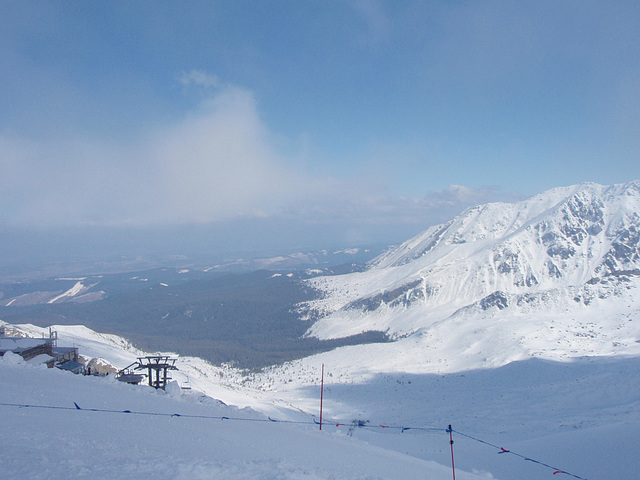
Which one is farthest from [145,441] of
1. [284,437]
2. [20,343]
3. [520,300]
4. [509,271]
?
[509,271]

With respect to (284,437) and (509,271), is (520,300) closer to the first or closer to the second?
(509,271)

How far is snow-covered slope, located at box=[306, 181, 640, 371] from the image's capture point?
7300cm

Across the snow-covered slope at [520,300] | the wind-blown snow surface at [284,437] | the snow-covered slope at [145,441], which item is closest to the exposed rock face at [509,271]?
the snow-covered slope at [520,300]

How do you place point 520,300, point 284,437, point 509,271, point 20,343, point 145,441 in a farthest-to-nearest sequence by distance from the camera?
point 509,271 < point 520,300 < point 20,343 < point 284,437 < point 145,441

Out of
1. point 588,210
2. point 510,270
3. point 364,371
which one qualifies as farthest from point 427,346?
point 588,210

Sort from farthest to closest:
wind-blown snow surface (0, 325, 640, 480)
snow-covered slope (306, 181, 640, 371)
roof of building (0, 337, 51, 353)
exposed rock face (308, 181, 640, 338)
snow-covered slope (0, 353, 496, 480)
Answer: exposed rock face (308, 181, 640, 338) → snow-covered slope (306, 181, 640, 371) → roof of building (0, 337, 51, 353) → wind-blown snow surface (0, 325, 640, 480) → snow-covered slope (0, 353, 496, 480)

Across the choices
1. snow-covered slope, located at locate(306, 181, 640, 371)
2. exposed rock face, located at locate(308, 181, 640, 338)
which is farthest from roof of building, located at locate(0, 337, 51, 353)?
exposed rock face, located at locate(308, 181, 640, 338)

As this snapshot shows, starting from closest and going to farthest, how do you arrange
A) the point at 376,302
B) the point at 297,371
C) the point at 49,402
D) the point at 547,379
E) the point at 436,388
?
1. the point at 49,402
2. the point at 547,379
3. the point at 436,388
4. the point at 297,371
5. the point at 376,302

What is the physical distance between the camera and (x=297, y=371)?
272 ft

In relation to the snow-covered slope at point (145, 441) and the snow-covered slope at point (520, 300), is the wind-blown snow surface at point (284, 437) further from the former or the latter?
the snow-covered slope at point (520, 300)

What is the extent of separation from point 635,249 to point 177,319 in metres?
218

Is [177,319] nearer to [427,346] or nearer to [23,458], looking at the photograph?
[427,346]

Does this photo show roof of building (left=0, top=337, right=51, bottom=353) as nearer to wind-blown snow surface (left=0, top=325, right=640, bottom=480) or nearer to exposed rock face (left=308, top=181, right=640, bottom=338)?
wind-blown snow surface (left=0, top=325, right=640, bottom=480)

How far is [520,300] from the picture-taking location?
101250 millimetres
